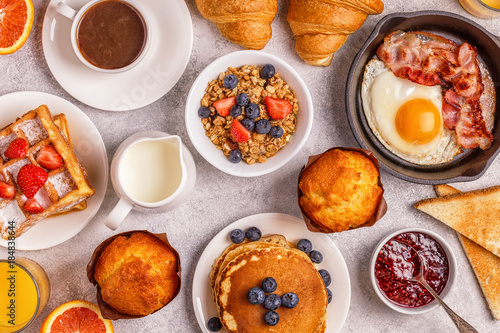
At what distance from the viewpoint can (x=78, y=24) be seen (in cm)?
225

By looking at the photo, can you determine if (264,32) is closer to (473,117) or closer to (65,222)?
(473,117)

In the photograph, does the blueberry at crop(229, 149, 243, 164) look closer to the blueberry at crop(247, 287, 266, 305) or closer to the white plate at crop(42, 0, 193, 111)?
the white plate at crop(42, 0, 193, 111)

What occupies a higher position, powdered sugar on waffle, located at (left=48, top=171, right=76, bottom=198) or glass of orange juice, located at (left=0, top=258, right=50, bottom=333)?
powdered sugar on waffle, located at (left=48, top=171, right=76, bottom=198)

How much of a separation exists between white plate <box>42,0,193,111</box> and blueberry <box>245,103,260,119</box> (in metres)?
0.39

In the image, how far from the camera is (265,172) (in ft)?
7.68

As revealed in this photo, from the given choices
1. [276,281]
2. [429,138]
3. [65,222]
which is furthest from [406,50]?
[65,222]

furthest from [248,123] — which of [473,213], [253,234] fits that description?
[473,213]

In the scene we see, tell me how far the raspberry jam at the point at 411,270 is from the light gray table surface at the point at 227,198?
12 centimetres

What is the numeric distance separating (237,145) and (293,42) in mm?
659

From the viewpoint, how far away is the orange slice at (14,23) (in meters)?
2.25

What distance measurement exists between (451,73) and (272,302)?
1.49 metres

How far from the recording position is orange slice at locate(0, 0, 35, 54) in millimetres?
2250

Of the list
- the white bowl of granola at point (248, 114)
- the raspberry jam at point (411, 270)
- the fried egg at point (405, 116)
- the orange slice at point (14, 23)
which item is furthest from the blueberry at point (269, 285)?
the orange slice at point (14, 23)

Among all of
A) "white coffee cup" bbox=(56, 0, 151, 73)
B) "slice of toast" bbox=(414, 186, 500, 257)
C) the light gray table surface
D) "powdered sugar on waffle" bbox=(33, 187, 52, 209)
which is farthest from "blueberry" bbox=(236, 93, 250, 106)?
"slice of toast" bbox=(414, 186, 500, 257)
